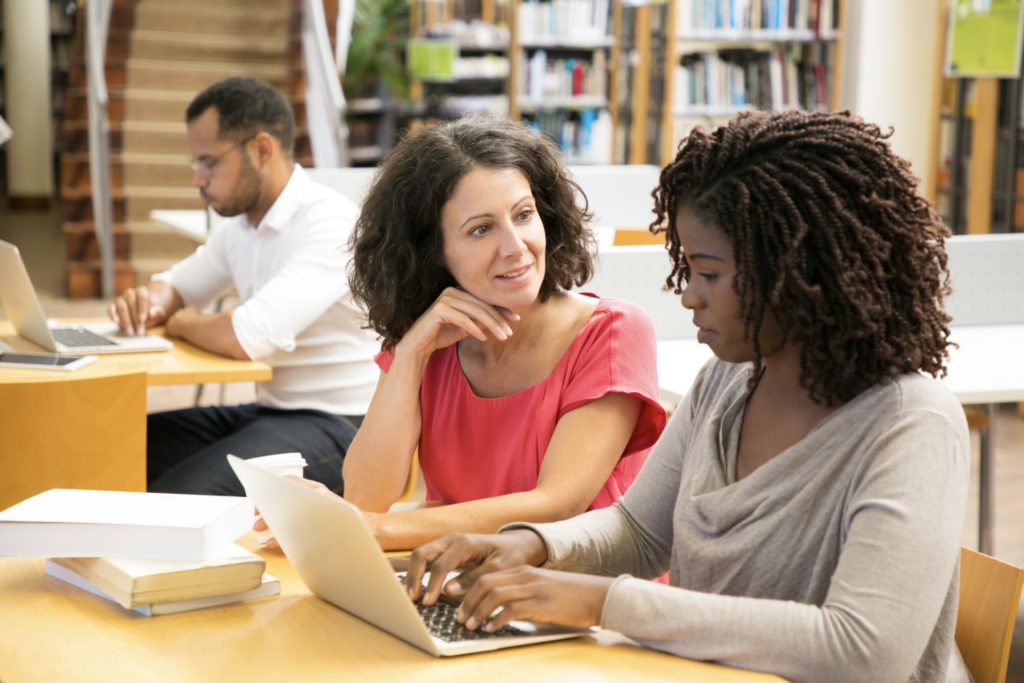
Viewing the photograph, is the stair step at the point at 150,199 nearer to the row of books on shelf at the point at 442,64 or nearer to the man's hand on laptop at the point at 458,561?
the row of books on shelf at the point at 442,64

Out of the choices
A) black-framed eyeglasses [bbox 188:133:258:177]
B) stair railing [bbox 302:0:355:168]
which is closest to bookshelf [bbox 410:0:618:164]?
stair railing [bbox 302:0:355:168]

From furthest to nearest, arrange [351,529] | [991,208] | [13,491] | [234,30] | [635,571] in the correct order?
1. [234,30]
2. [991,208]
3. [13,491]
4. [635,571]
5. [351,529]

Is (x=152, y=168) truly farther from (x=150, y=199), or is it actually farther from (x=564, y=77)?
(x=564, y=77)

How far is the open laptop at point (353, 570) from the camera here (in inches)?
46.1

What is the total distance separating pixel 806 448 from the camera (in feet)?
4.21

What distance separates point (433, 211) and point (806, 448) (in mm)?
846

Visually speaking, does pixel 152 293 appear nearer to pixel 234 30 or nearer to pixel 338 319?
pixel 338 319

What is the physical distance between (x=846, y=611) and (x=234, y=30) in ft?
28.0

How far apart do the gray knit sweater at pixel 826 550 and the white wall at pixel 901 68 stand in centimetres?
563

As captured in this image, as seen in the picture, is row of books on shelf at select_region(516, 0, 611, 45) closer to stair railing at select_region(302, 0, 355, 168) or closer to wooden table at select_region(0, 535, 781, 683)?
stair railing at select_region(302, 0, 355, 168)

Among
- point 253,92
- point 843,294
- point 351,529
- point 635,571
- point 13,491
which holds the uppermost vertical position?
point 253,92

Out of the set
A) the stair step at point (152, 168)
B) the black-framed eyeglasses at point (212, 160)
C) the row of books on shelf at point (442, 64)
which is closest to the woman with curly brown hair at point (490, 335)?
the black-framed eyeglasses at point (212, 160)

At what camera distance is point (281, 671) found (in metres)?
1.19

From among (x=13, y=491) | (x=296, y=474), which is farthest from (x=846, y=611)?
(x=13, y=491)
